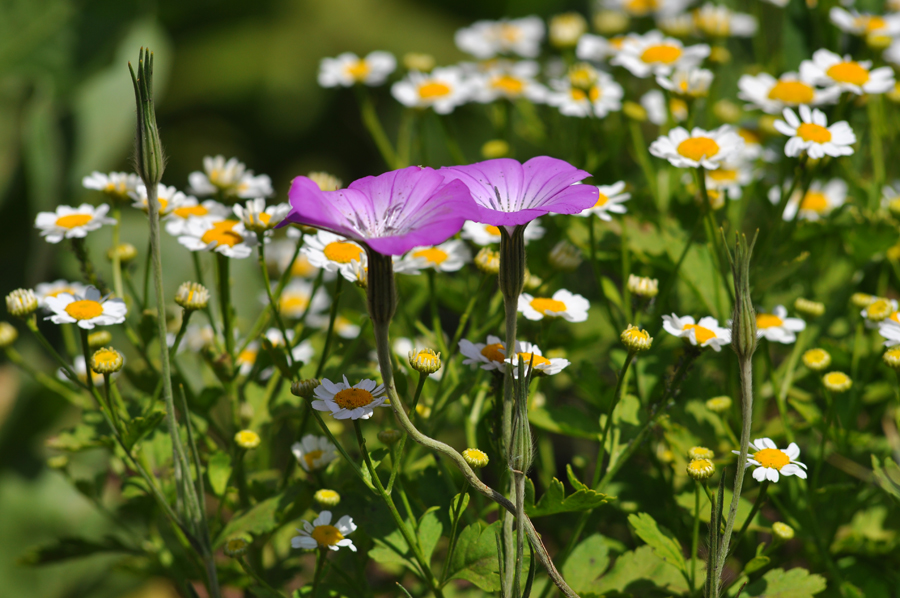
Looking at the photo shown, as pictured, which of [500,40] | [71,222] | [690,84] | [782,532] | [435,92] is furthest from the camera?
[500,40]

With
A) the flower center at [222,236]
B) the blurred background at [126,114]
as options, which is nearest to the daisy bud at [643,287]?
the flower center at [222,236]

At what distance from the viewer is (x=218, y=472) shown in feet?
2.33

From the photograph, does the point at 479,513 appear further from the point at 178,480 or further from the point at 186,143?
the point at 186,143

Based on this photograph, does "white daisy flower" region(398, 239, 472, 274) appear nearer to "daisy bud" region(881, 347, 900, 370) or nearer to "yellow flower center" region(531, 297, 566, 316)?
"yellow flower center" region(531, 297, 566, 316)

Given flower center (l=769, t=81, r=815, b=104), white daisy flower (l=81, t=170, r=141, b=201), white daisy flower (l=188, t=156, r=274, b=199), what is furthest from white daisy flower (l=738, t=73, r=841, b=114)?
white daisy flower (l=81, t=170, r=141, b=201)

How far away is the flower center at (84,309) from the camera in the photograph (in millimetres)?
658

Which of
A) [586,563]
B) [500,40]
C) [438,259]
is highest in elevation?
[500,40]

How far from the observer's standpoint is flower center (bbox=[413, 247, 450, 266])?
0.78m

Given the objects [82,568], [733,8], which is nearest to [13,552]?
[82,568]

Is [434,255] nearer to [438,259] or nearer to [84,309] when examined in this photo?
[438,259]

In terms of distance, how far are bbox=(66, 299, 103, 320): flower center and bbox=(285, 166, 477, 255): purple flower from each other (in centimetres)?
29

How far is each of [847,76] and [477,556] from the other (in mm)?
653

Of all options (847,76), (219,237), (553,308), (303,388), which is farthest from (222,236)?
(847,76)

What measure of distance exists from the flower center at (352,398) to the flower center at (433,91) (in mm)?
574
